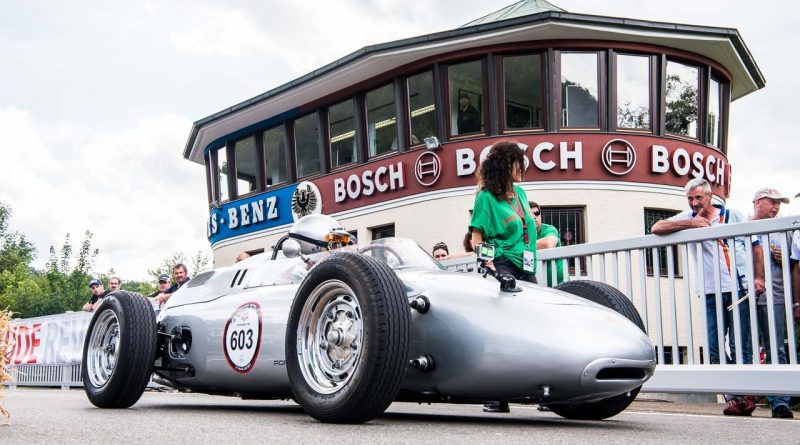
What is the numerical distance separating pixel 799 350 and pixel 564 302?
4849 millimetres

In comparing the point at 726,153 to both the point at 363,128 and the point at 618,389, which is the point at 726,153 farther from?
the point at 618,389

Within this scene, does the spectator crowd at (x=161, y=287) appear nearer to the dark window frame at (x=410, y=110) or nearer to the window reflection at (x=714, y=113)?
the dark window frame at (x=410, y=110)

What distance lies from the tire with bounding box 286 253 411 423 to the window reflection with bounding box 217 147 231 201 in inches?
917

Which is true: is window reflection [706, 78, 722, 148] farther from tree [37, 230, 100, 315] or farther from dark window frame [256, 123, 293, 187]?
tree [37, 230, 100, 315]

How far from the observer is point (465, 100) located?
67.9 ft

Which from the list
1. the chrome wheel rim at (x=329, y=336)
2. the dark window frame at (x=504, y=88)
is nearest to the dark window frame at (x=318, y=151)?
the dark window frame at (x=504, y=88)

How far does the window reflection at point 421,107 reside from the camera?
69.1 ft

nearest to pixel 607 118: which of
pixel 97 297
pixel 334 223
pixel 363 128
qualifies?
pixel 363 128

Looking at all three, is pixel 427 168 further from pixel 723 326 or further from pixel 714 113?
pixel 723 326

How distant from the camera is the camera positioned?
5.38m

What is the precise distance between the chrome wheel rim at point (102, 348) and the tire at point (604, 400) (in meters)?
3.34

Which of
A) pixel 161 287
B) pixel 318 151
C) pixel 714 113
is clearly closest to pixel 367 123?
pixel 318 151

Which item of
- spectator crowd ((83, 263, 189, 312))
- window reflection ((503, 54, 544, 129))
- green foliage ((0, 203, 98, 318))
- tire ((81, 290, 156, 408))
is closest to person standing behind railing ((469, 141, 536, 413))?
tire ((81, 290, 156, 408))

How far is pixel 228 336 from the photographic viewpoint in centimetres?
620
